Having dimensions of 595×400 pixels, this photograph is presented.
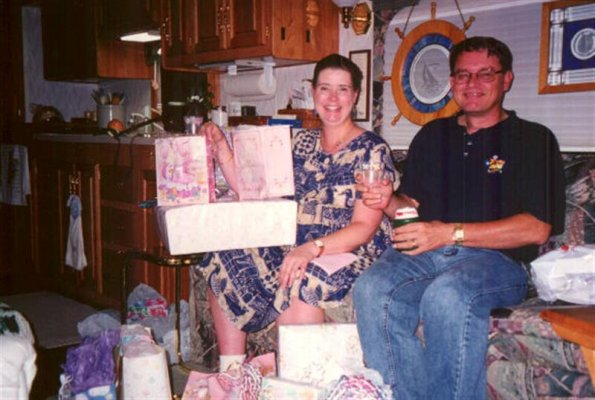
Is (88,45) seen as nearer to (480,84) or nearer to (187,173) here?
(187,173)

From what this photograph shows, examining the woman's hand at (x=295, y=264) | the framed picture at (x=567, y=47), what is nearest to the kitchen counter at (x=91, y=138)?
the woman's hand at (x=295, y=264)

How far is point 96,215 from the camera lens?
11.5 feet

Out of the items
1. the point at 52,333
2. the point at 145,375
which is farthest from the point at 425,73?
the point at 52,333

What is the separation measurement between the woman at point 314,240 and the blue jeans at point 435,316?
0.13 m

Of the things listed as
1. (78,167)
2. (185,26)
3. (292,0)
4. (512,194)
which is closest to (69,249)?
(78,167)

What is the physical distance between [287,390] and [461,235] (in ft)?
2.36

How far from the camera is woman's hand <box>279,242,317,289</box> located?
176 cm

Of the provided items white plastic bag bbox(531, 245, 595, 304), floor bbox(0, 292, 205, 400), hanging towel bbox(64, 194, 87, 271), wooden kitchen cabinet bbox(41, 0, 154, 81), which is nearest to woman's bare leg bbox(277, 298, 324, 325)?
floor bbox(0, 292, 205, 400)

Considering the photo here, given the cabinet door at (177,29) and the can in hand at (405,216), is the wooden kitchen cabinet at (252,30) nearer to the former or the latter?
the cabinet door at (177,29)

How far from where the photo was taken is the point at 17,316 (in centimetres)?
147

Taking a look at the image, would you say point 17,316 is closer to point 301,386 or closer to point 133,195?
point 301,386

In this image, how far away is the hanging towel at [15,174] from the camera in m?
4.16

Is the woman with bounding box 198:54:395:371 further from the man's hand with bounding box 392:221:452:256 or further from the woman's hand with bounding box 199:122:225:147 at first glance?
the man's hand with bounding box 392:221:452:256

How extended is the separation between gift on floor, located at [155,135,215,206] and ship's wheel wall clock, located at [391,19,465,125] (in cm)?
119
